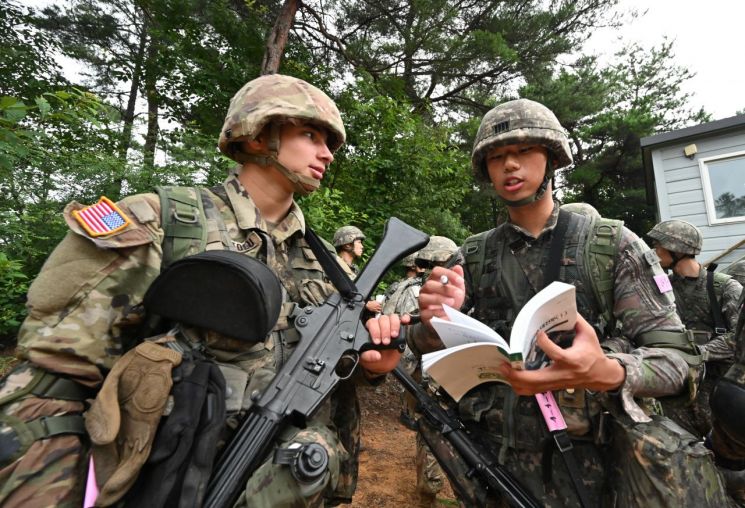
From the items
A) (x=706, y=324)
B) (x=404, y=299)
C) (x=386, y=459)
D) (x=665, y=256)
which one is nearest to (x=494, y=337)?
(x=404, y=299)

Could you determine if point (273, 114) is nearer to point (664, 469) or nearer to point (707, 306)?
point (664, 469)

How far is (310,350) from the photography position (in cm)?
158

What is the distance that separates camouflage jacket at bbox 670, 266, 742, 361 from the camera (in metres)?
4.23

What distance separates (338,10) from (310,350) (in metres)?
10.4

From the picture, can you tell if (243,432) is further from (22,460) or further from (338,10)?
(338,10)

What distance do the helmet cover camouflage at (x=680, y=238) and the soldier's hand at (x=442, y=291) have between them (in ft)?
15.3

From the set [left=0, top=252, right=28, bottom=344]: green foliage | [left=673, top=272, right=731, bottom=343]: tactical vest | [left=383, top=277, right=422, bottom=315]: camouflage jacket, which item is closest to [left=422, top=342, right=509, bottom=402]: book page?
[left=383, top=277, right=422, bottom=315]: camouflage jacket

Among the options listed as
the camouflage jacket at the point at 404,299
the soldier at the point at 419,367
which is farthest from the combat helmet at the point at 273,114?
the camouflage jacket at the point at 404,299

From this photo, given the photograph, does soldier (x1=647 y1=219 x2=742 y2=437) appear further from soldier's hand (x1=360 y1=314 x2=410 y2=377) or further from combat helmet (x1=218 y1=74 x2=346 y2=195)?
combat helmet (x1=218 y1=74 x2=346 y2=195)

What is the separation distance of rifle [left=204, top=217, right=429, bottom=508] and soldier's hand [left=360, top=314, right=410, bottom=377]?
44mm

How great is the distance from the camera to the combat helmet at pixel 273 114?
1840 mm

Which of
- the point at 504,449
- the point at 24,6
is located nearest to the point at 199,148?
the point at 504,449

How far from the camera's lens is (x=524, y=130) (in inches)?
79.3

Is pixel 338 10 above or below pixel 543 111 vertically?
above
